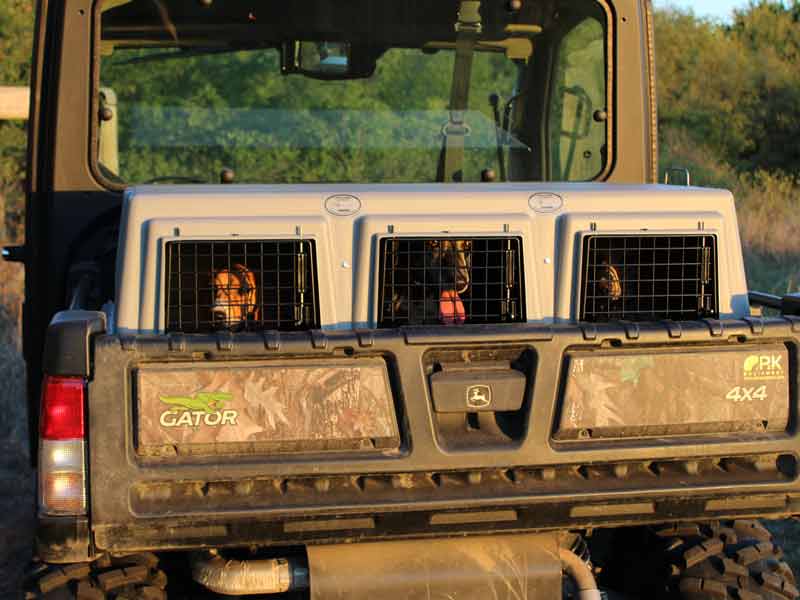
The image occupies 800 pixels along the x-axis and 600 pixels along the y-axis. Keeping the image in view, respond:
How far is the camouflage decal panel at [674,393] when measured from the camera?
11.1 ft

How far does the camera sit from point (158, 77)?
4.55m

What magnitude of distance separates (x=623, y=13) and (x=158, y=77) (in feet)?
5.37

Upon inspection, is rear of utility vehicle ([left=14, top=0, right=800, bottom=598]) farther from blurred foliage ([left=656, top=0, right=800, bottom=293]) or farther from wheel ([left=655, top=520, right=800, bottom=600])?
blurred foliage ([left=656, top=0, right=800, bottom=293])

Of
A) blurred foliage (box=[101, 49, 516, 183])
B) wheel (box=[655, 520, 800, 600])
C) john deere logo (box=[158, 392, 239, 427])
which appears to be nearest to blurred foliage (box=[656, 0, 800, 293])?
blurred foliage (box=[101, 49, 516, 183])

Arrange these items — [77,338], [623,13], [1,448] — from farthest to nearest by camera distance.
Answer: [1,448], [623,13], [77,338]

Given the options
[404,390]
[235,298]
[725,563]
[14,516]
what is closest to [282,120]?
[235,298]

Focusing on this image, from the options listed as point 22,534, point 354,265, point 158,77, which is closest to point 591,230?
point 354,265

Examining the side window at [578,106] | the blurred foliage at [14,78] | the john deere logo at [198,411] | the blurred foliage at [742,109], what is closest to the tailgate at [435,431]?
the john deere logo at [198,411]

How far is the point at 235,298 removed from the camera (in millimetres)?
3494

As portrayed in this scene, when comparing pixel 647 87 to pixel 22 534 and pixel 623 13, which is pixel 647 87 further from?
pixel 22 534

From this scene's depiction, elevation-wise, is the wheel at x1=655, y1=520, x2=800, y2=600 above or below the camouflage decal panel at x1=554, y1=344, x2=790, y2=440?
below

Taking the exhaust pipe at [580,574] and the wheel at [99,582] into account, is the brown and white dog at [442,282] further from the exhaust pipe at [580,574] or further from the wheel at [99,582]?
the wheel at [99,582]

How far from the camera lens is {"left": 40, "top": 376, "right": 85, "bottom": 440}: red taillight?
10.4 ft

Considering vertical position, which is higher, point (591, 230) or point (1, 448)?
point (591, 230)
